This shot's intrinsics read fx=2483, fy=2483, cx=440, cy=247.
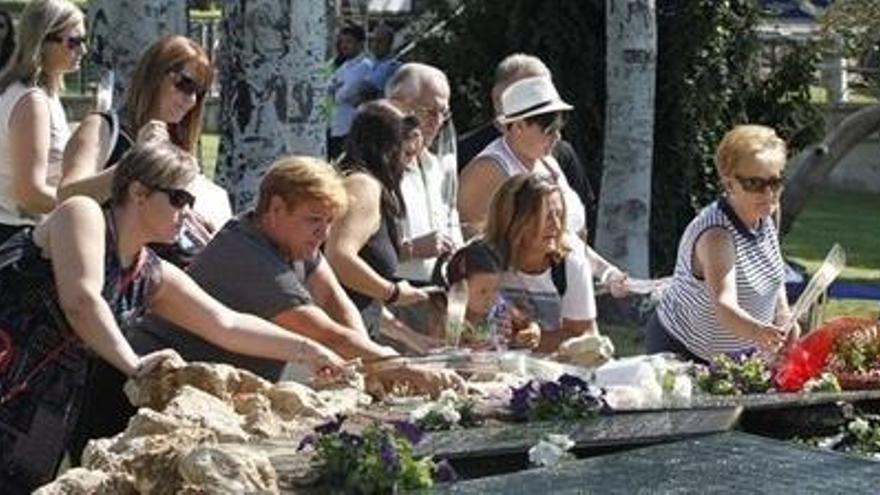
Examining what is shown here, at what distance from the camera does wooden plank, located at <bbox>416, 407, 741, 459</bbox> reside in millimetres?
5164

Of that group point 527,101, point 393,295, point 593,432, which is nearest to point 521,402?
point 593,432

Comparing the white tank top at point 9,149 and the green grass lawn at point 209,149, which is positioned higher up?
the white tank top at point 9,149

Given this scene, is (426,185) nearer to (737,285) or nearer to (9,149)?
(737,285)

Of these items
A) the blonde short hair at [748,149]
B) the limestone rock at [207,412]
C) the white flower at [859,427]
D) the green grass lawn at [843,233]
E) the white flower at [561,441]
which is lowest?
the green grass lawn at [843,233]

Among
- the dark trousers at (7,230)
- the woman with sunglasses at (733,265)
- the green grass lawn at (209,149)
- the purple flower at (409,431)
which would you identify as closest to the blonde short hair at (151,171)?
the purple flower at (409,431)

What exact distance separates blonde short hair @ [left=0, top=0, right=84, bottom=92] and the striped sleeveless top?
2145 millimetres

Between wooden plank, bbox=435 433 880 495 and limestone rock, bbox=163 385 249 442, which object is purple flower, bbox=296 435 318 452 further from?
wooden plank, bbox=435 433 880 495

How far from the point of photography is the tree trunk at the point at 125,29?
9.62 metres

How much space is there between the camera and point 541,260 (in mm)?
8016

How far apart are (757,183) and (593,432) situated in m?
2.70

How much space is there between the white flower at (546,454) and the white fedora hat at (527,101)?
4.30 meters

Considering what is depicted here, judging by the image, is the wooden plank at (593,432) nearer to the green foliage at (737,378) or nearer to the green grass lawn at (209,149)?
the green foliage at (737,378)

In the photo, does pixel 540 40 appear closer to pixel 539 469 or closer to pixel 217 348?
pixel 217 348

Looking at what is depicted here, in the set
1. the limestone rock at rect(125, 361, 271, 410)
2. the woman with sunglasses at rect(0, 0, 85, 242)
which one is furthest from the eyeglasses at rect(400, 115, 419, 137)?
the limestone rock at rect(125, 361, 271, 410)
